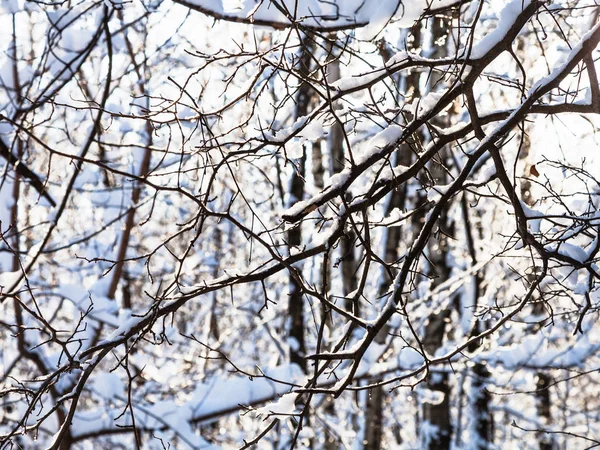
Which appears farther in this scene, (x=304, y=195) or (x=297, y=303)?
(x=304, y=195)

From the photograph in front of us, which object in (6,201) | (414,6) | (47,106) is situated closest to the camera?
(414,6)

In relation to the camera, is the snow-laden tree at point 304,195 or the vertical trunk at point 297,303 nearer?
the snow-laden tree at point 304,195

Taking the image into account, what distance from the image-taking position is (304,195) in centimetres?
693

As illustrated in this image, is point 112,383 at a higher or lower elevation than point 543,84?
lower

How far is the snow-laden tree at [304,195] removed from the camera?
197cm

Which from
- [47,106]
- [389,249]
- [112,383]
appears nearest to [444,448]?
[389,249]

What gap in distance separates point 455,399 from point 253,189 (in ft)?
21.0

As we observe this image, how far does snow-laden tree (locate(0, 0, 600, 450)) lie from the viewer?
197 centimetres

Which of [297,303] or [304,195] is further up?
[304,195]

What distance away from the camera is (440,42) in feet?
7.55

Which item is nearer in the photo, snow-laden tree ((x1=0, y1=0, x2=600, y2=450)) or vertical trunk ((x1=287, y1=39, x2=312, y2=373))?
snow-laden tree ((x1=0, y1=0, x2=600, y2=450))

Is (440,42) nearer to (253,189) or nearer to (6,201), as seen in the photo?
(6,201)

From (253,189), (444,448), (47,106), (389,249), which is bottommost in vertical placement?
(444,448)

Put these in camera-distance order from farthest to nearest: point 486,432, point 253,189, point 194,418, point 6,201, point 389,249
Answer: point 253,189 < point 486,432 < point 389,249 < point 194,418 < point 6,201
